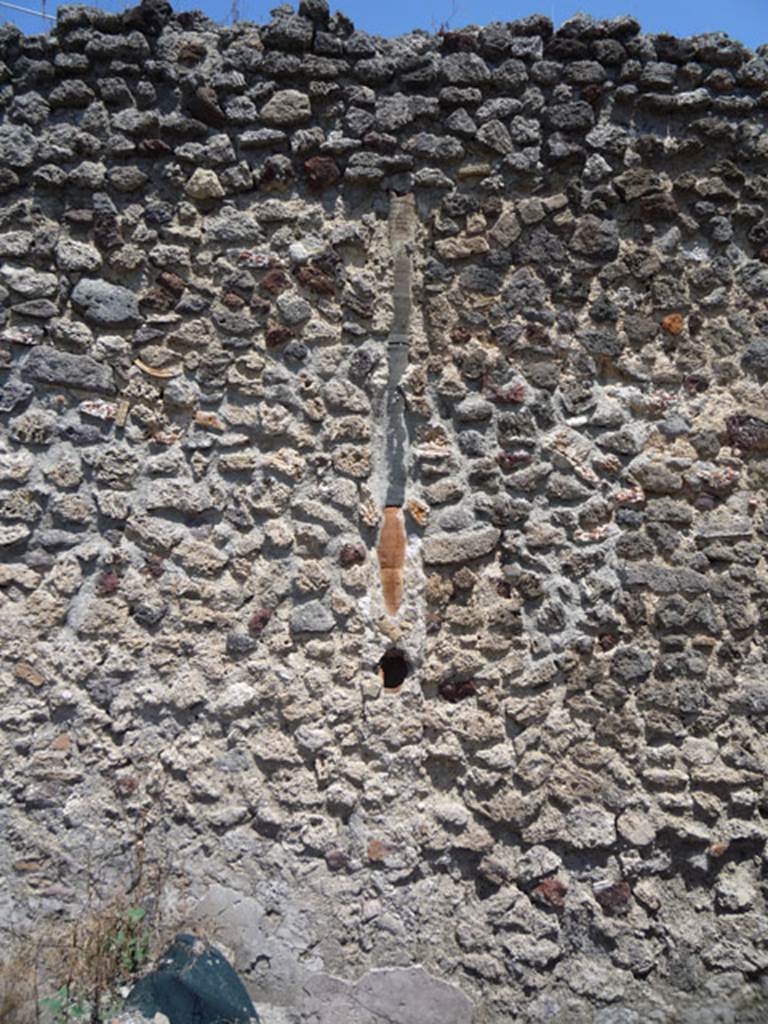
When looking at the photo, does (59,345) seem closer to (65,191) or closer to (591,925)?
(65,191)

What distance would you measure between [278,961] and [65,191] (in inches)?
115

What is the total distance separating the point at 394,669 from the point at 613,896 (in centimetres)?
114

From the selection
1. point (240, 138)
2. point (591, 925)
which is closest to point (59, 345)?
point (240, 138)

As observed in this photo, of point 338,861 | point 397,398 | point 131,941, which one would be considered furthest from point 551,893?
point 397,398

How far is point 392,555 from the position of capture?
3.69 meters

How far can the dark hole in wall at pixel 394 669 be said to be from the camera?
3666 millimetres

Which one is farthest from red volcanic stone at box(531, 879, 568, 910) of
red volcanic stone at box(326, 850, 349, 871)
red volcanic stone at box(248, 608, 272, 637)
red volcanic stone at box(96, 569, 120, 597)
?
red volcanic stone at box(96, 569, 120, 597)

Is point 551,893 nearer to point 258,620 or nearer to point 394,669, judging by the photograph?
point 394,669

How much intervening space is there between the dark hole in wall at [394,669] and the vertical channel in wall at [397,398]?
26 centimetres

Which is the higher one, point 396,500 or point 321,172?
point 321,172

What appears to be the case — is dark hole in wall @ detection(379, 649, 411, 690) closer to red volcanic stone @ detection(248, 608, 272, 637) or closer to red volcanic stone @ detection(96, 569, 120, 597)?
red volcanic stone @ detection(248, 608, 272, 637)

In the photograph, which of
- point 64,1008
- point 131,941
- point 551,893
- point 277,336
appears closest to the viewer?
point 64,1008

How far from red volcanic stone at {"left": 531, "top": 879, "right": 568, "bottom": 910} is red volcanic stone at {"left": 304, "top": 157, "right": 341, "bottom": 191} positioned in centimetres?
271

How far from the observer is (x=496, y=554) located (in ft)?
12.2
